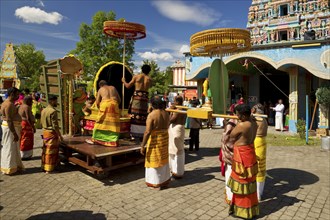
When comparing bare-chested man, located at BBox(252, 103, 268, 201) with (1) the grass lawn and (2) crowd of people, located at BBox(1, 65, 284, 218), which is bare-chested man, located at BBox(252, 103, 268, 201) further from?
(1) the grass lawn

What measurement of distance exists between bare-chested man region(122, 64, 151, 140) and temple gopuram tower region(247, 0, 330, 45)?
61.9 feet

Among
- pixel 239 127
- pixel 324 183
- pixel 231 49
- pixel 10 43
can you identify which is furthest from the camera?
pixel 10 43

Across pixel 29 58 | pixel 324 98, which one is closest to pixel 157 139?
pixel 324 98

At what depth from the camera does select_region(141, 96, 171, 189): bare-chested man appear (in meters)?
4.81

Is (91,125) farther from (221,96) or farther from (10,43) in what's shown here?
(10,43)

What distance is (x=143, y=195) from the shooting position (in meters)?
4.65

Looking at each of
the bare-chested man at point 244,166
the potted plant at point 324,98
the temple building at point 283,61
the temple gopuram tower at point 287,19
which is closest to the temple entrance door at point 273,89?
the temple building at point 283,61

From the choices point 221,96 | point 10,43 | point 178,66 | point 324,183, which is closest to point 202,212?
point 221,96

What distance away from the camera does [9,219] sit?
3.77 metres

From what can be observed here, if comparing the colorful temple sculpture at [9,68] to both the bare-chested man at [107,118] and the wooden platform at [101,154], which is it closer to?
the wooden platform at [101,154]

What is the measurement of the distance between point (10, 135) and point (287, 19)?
81.4ft

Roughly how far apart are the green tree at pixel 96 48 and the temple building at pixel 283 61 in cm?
1423

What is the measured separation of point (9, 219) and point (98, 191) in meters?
1.47

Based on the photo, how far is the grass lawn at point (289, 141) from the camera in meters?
9.64
